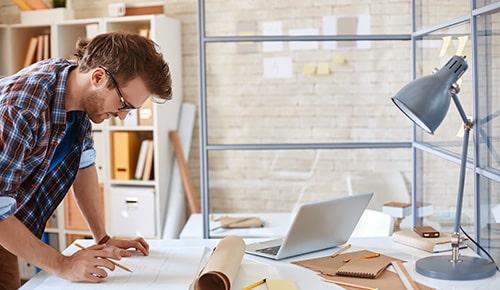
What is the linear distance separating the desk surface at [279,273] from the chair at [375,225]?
81cm

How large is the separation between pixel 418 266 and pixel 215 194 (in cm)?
151

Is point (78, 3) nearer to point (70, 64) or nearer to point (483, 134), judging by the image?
point (70, 64)

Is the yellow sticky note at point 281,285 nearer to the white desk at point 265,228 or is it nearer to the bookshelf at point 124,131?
the white desk at point 265,228

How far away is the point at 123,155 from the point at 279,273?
335 cm

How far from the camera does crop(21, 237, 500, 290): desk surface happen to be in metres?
1.85

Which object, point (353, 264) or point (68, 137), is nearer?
point (353, 264)

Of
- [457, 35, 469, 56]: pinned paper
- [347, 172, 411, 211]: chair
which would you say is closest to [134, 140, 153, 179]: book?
[347, 172, 411, 211]: chair

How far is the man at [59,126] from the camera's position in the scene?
1810 mm

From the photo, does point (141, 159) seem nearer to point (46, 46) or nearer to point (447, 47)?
point (46, 46)

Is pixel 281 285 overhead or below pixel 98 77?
below

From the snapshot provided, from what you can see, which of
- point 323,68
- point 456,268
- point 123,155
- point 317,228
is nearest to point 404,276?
point 456,268

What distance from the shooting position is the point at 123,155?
5.17 metres

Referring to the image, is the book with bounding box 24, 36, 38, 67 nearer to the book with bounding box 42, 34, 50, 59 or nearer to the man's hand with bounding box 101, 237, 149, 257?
the book with bounding box 42, 34, 50, 59

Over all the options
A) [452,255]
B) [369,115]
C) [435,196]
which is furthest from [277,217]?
[452,255]
